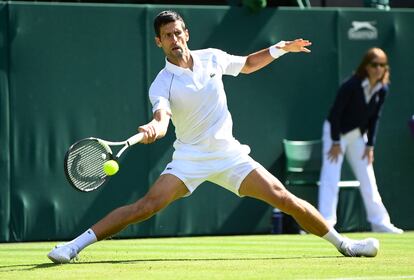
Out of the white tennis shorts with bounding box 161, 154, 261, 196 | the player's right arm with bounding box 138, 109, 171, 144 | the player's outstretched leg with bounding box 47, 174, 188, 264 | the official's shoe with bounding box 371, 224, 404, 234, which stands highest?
the player's right arm with bounding box 138, 109, 171, 144

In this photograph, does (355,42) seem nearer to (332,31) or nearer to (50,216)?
(332,31)

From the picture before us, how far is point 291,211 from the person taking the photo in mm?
8188

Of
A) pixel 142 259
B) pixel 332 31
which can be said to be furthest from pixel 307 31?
pixel 142 259

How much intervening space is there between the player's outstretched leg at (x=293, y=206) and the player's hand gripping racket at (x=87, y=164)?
1.23 m

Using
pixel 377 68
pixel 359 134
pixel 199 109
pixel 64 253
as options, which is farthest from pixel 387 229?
pixel 64 253

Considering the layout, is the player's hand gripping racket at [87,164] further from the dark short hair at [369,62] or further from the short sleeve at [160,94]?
the dark short hair at [369,62]

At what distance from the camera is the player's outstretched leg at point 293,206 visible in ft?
26.8

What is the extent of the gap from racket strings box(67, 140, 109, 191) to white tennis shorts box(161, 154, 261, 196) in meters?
0.79

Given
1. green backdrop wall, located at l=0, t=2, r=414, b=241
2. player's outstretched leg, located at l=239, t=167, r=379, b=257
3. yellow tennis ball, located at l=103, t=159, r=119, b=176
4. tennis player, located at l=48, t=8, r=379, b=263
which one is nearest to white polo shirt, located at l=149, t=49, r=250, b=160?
tennis player, located at l=48, t=8, r=379, b=263

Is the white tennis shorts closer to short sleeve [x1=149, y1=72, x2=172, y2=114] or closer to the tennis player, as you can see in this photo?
the tennis player

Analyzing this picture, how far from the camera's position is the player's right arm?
7.12 metres

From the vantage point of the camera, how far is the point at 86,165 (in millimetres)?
7555

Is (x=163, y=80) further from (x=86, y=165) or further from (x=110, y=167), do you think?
(x=110, y=167)

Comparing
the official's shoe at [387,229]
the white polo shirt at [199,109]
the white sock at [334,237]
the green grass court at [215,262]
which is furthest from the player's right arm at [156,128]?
the official's shoe at [387,229]
